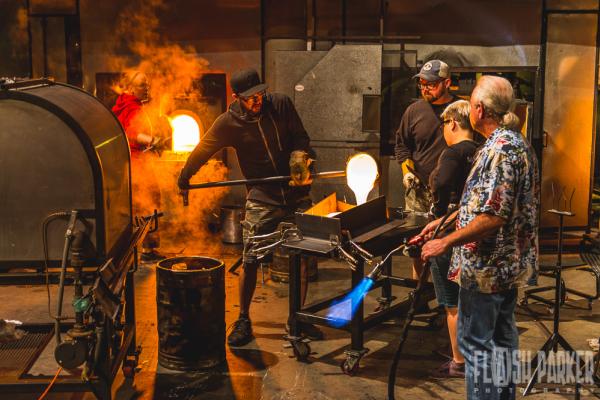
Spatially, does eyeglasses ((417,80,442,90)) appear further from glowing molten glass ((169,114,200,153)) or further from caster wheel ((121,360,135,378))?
glowing molten glass ((169,114,200,153))

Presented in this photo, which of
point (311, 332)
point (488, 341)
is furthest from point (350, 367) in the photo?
point (488, 341)

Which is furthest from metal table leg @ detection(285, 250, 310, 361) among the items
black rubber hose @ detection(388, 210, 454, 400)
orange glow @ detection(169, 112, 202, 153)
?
orange glow @ detection(169, 112, 202, 153)

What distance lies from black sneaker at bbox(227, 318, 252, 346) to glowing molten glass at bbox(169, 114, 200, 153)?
387cm

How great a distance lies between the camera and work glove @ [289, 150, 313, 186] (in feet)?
21.6

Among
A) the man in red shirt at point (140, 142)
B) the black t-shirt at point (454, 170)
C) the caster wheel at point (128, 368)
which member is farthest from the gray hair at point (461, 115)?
the man in red shirt at point (140, 142)

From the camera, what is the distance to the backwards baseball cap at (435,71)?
7.06 metres

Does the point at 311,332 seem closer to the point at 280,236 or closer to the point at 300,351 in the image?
the point at 300,351

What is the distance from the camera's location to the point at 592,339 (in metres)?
6.82

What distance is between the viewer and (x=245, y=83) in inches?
261

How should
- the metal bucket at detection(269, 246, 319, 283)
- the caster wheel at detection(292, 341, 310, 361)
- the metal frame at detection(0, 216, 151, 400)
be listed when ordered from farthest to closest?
1. the metal bucket at detection(269, 246, 319, 283)
2. the caster wheel at detection(292, 341, 310, 361)
3. the metal frame at detection(0, 216, 151, 400)

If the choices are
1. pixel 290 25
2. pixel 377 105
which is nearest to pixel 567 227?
pixel 377 105

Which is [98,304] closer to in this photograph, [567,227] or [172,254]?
[172,254]

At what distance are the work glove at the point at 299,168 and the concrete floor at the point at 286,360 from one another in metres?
1.45

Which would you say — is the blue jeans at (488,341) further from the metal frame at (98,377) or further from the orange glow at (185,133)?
the orange glow at (185,133)
